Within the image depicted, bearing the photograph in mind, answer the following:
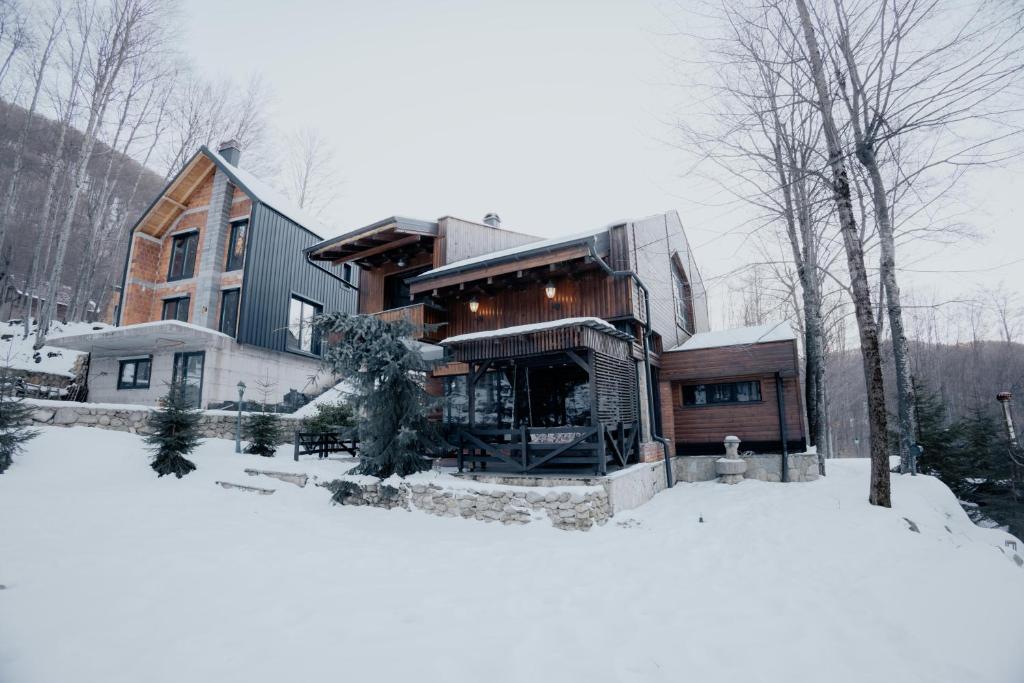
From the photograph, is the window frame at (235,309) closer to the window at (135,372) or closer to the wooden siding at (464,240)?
the window at (135,372)

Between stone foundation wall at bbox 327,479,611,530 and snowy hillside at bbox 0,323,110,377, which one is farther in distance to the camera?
snowy hillside at bbox 0,323,110,377

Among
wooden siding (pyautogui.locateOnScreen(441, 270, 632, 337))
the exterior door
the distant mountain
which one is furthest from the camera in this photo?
the distant mountain

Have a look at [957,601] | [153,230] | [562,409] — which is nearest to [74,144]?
[153,230]

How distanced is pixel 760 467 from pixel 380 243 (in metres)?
12.6

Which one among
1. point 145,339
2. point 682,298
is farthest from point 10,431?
point 682,298

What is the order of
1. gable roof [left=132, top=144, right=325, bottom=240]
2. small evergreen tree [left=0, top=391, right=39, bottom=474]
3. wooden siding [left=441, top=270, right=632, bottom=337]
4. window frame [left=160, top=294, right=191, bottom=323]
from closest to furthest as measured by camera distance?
small evergreen tree [left=0, top=391, right=39, bottom=474], wooden siding [left=441, top=270, right=632, bottom=337], window frame [left=160, top=294, right=191, bottom=323], gable roof [left=132, top=144, right=325, bottom=240]

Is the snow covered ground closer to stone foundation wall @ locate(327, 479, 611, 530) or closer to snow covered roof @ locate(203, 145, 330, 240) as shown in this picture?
stone foundation wall @ locate(327, 479, 611, 530)

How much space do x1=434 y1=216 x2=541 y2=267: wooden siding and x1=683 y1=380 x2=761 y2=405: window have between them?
24.8ft

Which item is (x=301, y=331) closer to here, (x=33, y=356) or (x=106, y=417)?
(x=106, y=417)

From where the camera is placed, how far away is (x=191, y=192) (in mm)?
17688

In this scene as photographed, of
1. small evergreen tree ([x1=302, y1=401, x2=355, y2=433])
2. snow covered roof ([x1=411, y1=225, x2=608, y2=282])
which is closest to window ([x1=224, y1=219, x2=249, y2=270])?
small evergreen tree ([x1=302, y1=401, x2=355, y2=433])

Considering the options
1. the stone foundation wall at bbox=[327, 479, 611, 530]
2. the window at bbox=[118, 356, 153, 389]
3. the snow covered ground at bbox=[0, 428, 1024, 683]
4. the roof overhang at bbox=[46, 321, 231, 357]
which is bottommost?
the snow covered ground at bbox=[0, 428, 1024, 683]

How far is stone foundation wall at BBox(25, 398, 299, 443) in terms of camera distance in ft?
36.0

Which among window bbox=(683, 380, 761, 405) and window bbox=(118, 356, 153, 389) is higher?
window bbox=(118, 356, 153, 389)
